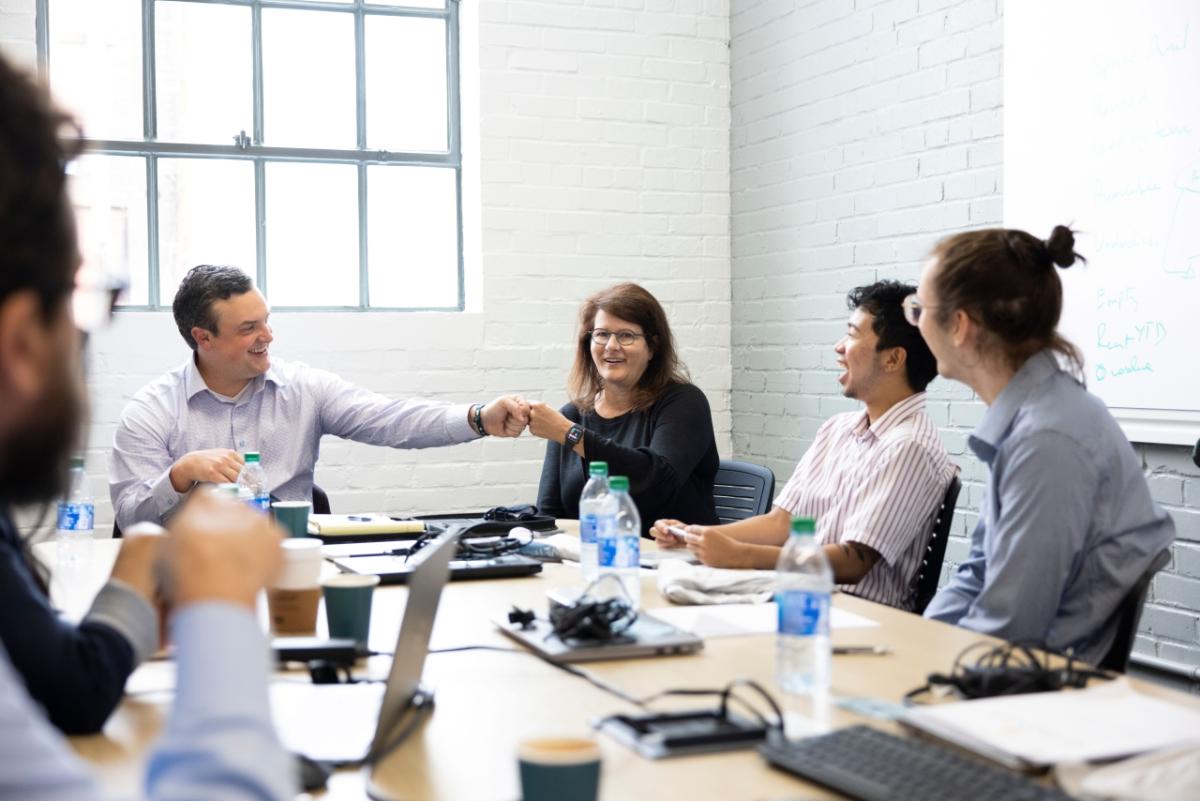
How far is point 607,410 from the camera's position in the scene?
3.77m

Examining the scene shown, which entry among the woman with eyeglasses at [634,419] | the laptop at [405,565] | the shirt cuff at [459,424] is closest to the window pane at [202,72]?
→ the shirt cuff at [459,424]

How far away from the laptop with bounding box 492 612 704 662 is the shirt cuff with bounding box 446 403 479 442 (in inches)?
76.8

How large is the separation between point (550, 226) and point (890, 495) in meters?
2.70

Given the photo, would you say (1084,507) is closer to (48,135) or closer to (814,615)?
(814,615)

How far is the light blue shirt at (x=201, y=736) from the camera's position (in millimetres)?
797

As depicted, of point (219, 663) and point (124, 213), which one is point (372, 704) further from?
point (124, 213)

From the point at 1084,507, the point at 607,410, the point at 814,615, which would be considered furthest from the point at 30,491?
the point at 607,410

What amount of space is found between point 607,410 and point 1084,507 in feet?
6.33

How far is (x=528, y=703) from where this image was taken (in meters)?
1.57

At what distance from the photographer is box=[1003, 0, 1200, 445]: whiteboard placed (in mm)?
3145

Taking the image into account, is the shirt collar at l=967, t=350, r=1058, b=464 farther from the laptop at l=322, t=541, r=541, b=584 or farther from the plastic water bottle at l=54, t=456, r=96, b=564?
the plastic water bottle at l=54, t=456, r=96, b=564

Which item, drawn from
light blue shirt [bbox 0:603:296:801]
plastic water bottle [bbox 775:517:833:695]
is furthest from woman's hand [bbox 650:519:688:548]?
light blue shirt [bbox 0:603:296:801]

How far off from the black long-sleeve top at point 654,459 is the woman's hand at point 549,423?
63 mm

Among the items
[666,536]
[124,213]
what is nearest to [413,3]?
[124,213]
